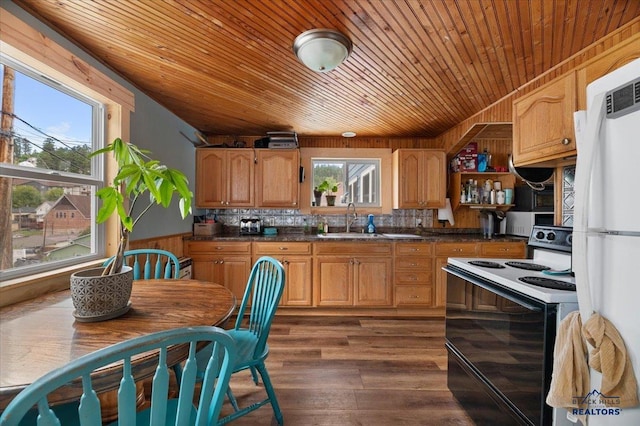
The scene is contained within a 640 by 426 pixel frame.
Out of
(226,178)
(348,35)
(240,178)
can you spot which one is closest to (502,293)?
(348,35)

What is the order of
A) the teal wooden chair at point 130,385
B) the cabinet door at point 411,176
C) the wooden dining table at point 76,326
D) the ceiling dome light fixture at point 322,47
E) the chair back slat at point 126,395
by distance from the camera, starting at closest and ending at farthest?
1. the teal wooden chair at point 130,385
2. the chair back slat at point 126,395
3. the wooden dining table at point 76,326
4. the ceiling dome light fixture at point 322,47
5. the cabinet door at point 411,176

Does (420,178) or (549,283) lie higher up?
(420,178)

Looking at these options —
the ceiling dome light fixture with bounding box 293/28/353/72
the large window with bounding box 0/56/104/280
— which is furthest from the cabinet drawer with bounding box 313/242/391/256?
the large window with bounding box 0/56/104/280

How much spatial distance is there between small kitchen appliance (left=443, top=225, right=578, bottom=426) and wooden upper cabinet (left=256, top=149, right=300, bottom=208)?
212 centimetres

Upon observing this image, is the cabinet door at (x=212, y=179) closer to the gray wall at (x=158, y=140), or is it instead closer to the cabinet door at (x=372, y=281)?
the gray wall at (x=158, y=140)

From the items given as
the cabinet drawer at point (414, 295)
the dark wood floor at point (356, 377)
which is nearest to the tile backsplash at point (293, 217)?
the cabinet drawer at point (414, 295)

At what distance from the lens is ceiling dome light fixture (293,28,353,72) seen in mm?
1538

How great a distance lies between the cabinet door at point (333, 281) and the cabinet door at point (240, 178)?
3.95ft

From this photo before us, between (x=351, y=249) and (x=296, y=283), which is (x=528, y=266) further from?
(x=296, y=283)

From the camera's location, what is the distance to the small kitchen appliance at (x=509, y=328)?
1.05 meters

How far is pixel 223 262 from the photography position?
304 centimetres

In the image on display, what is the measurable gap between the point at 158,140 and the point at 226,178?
884 millimetres

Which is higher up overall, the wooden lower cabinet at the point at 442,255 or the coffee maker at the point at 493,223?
the coffee maker at the point at 493,223

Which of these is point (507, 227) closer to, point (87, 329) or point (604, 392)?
point (604, 392)
